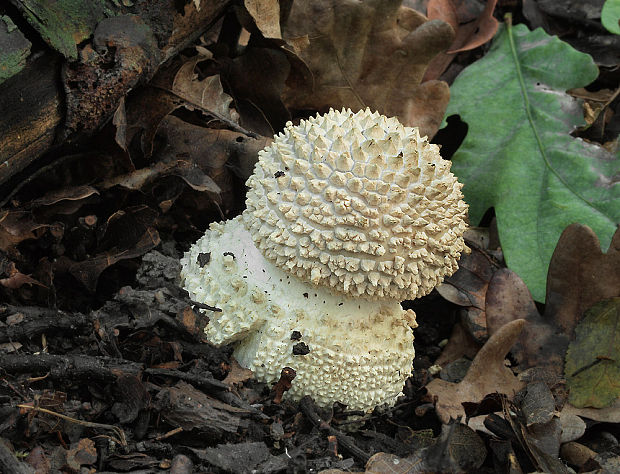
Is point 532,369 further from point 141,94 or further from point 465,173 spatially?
point 141,94

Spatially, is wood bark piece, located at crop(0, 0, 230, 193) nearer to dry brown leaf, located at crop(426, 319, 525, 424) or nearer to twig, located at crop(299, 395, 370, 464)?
twig, located at crop(299, 395, 370, 464)

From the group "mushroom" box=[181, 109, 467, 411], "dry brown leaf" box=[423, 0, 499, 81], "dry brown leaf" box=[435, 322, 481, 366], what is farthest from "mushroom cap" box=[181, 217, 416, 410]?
"dry brown leaf" box=[423, 0, 499, 81]

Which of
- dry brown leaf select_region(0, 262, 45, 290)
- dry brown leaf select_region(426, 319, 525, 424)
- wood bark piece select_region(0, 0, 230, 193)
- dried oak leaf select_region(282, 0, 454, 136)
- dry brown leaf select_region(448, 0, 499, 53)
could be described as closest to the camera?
wood bark piece select_region(0, 0, 230, 193)

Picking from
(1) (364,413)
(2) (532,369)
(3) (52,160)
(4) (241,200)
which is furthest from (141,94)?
(2) (532,369)

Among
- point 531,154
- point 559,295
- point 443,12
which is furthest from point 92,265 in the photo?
point 443,12

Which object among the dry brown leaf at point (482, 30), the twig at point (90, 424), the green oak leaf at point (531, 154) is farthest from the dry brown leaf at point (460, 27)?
the twig at point (90, 424)

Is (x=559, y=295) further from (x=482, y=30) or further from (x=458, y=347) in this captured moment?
(x=482, y=30)
